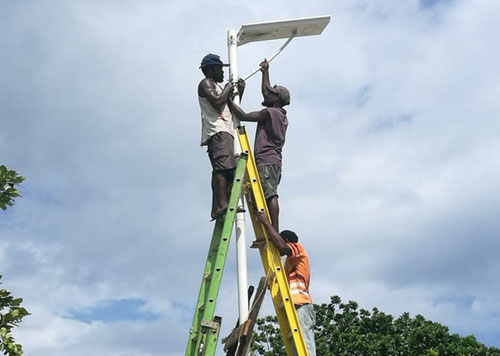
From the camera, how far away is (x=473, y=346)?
22.5 metres

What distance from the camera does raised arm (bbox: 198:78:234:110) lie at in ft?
26.7

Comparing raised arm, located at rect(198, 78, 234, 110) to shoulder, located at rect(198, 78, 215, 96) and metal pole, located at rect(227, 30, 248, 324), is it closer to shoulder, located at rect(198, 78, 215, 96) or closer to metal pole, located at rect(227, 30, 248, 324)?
shoulder, located at rect(198, 78, 215, 96)

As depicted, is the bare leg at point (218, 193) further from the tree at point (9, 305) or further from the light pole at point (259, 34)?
the tree at point (9, 305)

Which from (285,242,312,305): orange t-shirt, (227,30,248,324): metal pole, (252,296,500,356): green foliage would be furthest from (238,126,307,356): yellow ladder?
(252,296,500,356): green foliage

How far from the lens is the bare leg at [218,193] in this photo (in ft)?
25.8

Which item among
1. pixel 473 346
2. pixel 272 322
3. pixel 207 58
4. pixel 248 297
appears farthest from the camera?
pixel 272 322

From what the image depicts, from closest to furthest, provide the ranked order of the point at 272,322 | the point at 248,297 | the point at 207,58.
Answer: the point at 248,297 < the point at 207,58 < the point at 272,322

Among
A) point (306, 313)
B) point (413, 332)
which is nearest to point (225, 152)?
point (306, 313)

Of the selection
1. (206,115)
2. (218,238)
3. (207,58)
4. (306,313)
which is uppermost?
(207,58)

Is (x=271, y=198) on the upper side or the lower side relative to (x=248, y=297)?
upper

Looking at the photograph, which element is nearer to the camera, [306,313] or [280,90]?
[306,313]

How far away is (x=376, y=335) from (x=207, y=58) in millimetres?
16826

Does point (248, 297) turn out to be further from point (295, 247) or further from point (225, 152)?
point (225, 152)

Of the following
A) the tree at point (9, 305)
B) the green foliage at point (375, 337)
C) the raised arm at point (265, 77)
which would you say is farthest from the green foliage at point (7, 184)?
the green foliage at point (375, 337)
